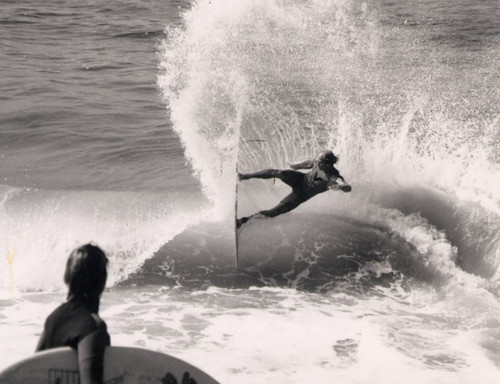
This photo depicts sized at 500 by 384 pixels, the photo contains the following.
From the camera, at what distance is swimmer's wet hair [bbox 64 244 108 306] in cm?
274

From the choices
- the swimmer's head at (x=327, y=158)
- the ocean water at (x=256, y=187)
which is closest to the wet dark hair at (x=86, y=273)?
the ocean water at (x=256, y=187)

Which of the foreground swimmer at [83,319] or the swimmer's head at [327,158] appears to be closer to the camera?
the foreground swimmer at [83,319]

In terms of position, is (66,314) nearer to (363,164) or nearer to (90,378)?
(90,378)

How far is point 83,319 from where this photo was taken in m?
2.74

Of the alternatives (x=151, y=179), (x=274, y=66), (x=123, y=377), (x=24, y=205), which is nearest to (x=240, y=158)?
(x=151, y=179)

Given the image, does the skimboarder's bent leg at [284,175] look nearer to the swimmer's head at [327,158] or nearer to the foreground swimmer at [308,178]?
the foreground swimmer at [308,178]

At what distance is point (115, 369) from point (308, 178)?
6351 mm

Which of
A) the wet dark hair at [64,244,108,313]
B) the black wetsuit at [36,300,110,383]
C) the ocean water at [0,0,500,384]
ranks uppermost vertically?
the wet dark hair at [64,244,108,313]

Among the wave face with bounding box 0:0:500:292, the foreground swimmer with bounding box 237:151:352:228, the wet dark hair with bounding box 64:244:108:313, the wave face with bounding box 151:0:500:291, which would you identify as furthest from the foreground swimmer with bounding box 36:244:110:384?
the wave face with bounding box 151:0:500:291

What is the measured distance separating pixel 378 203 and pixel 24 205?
524 cm

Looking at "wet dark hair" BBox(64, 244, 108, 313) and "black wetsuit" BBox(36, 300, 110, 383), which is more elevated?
"wet dark hair" BBox(64, 244, 108, 313)

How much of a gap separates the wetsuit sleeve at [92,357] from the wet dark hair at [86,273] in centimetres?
12

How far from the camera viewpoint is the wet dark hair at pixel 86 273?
9.00ft

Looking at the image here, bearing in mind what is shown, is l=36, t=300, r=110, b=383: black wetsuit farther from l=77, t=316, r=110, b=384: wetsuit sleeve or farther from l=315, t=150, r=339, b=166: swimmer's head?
l=315, t=150, r=339, b=166: swimmer's head
